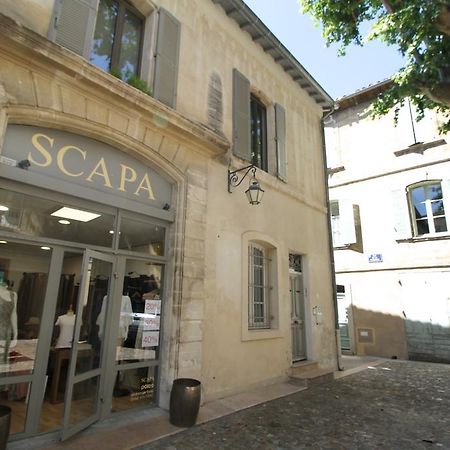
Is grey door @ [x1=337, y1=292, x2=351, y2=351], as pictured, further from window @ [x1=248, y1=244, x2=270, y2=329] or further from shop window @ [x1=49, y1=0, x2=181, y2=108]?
shop window @ [x1=49, y1=0, x2=181, y2=108]

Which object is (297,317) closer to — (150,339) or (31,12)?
(150,339)

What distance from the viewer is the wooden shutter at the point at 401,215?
10906 mm

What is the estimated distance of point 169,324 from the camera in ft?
16.2

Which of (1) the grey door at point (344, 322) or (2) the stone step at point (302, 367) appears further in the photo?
(1) the grey door at point (344, 322)

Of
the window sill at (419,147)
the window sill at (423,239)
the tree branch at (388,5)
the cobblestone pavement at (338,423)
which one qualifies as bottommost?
the cobblestone pavement at (338,423)

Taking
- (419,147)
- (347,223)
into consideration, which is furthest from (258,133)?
(419,147)

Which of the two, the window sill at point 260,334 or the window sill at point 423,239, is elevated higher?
the window sill at point 423,239

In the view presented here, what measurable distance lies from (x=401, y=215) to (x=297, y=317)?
221 inches

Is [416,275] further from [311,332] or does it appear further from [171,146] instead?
[171,146]

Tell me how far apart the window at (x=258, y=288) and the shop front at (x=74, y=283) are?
215cm

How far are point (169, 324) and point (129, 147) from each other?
2571mm

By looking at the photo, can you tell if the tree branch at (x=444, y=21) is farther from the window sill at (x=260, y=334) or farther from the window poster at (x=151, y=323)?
the window poster at (x=151, y=323)

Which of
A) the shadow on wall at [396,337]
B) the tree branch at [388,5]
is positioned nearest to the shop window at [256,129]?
the tree branch at [388,5]

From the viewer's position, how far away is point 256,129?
7902mm
